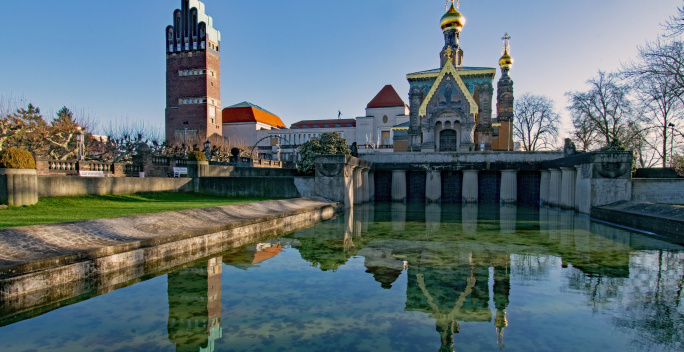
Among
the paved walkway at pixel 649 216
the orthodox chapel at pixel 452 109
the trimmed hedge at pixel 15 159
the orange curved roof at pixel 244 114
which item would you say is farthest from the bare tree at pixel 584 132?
the orange curved roof at pixel 244 114

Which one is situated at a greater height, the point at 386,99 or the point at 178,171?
the point at 386,99

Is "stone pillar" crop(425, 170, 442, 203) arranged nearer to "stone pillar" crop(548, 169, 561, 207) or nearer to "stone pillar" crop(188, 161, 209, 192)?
"stone pillar" crop(548, 169, 561, 207)

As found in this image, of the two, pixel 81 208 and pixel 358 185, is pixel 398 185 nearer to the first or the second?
pixel 358 185

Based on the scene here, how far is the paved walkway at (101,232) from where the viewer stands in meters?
7.04

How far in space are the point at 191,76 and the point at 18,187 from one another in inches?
2843

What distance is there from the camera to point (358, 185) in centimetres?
2817

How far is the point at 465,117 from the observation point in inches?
1817

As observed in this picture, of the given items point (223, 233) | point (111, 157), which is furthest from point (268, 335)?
point (111, 157)

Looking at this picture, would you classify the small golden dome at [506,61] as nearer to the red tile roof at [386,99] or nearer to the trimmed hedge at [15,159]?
the red tile roof at [386,99]

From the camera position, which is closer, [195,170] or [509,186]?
[195,170]

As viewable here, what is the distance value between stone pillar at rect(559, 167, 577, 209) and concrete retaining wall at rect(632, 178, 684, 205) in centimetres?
311

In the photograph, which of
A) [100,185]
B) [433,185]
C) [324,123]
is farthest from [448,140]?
[324,123]

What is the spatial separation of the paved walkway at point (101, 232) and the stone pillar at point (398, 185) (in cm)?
2042

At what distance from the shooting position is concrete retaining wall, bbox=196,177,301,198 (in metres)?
25.9
